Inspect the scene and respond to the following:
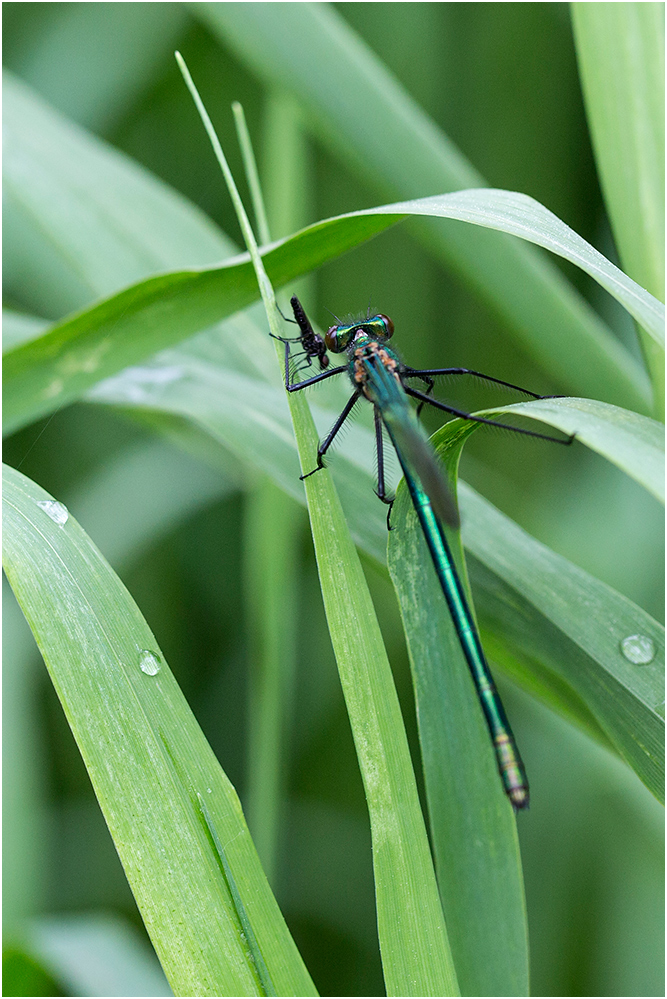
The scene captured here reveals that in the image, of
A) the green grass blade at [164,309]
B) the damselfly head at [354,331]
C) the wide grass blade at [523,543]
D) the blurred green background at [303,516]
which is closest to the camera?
the wide grass blade at [523,543]

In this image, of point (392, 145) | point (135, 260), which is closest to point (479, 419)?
point (392, 145)

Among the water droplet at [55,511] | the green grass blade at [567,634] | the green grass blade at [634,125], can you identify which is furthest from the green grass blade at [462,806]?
the green grass blade at [634,125]

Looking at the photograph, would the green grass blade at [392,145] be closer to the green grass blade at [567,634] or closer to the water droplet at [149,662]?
the green grass blade at [567,634]

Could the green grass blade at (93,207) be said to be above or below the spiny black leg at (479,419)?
above

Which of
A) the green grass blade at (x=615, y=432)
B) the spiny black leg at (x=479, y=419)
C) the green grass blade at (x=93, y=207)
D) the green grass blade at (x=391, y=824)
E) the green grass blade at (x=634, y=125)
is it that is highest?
the green grass blade at (x=93, y=207)

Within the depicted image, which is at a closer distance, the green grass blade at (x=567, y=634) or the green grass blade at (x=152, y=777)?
the green grass blade at (x=152, y=777)

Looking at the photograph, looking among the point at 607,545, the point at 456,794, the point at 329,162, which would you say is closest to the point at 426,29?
the point at 329,162

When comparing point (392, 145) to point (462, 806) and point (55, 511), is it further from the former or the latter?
point (462, 806)
